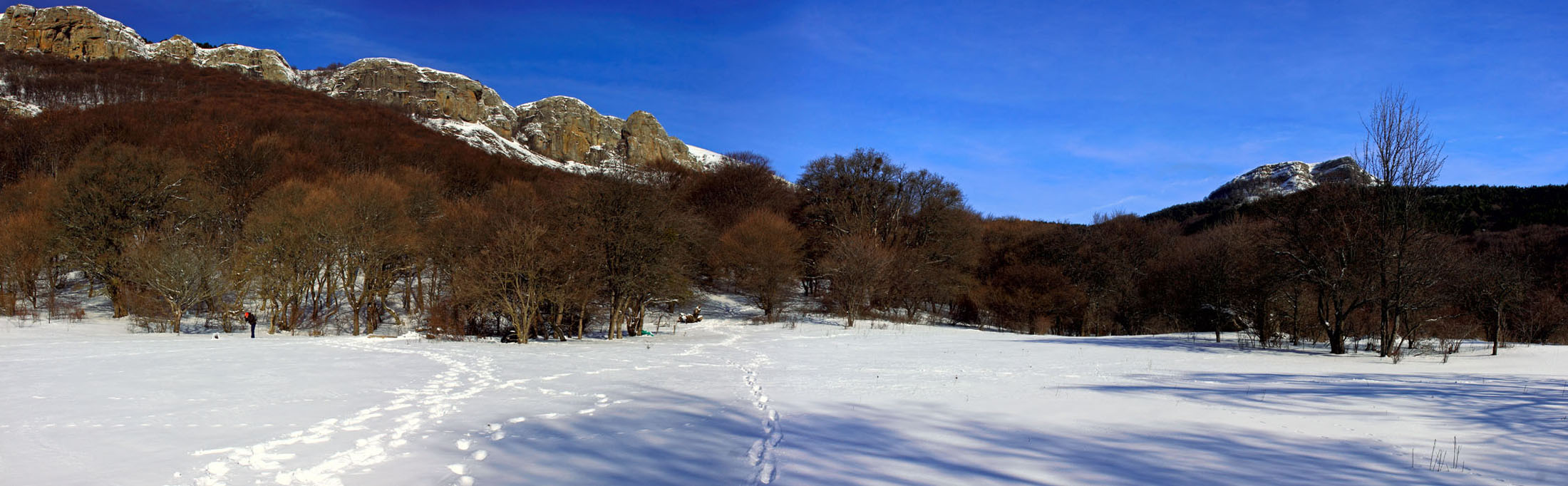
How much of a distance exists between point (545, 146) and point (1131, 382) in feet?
437

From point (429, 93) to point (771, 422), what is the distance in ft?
439

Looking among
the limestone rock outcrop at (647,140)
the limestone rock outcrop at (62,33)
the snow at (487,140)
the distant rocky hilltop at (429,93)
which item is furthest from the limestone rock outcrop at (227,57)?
the limestone rock outcrop at (647,140)

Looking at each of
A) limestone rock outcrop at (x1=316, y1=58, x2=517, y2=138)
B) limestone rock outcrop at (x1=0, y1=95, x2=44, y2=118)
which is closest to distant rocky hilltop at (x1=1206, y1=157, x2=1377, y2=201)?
limestone rock outcrop at (x1=316, y1=58, x2=517, y2=138)

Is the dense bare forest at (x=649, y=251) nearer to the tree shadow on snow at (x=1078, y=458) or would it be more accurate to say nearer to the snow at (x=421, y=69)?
the tree shadow on snow at (x=1078, y=458)

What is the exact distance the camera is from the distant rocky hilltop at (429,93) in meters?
107

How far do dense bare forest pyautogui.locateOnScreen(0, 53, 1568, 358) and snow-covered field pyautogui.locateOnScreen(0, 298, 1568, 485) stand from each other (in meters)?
5.26

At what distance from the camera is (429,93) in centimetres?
12475

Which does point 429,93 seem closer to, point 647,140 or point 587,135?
point 587,135

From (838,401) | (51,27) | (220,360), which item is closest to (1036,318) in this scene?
(838,401)

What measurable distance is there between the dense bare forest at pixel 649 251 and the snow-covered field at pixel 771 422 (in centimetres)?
526

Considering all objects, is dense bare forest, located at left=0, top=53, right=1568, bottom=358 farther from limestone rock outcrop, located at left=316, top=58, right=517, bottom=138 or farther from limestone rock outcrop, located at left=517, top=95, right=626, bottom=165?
limestone rock outcrop, located at left=517, top=95, right=626, bottom=165

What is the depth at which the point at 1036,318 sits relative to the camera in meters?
43.5

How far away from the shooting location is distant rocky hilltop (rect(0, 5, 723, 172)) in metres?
107

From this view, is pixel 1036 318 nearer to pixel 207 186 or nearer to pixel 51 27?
pixel 207 186
